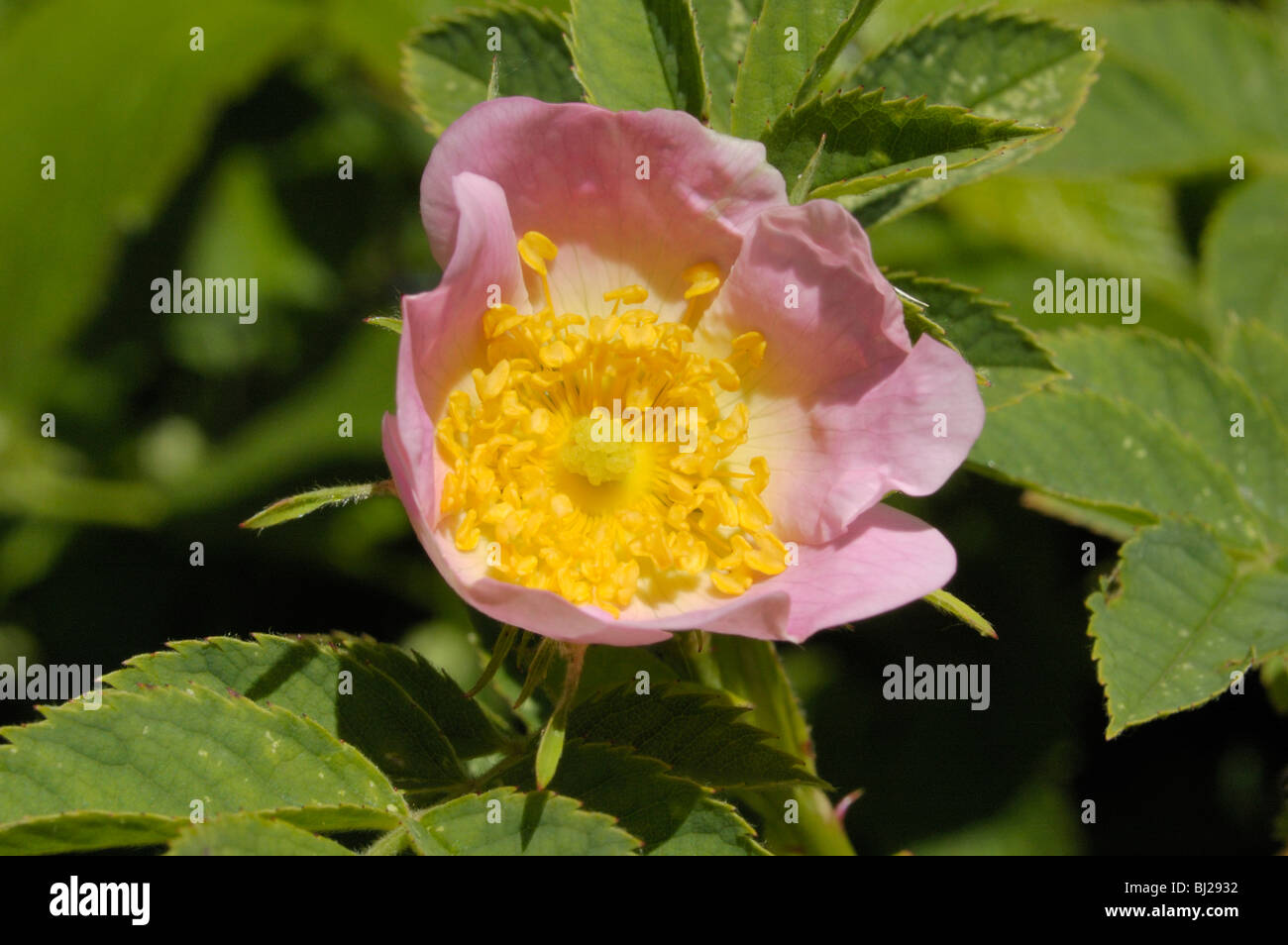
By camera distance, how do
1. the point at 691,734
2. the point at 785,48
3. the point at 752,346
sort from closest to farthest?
the point at 691,734, the point at 785,48, the point at 752,346

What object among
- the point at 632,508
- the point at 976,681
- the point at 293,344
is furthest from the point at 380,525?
the point at 976,681

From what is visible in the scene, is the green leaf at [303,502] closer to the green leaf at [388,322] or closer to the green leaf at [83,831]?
the green leaf at [388,322]

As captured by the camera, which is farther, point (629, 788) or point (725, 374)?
point (725, 374)

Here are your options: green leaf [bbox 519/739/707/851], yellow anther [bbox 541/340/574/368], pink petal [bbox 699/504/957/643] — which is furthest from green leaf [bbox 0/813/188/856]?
yellow anther [bbox 541/340/574/368]
